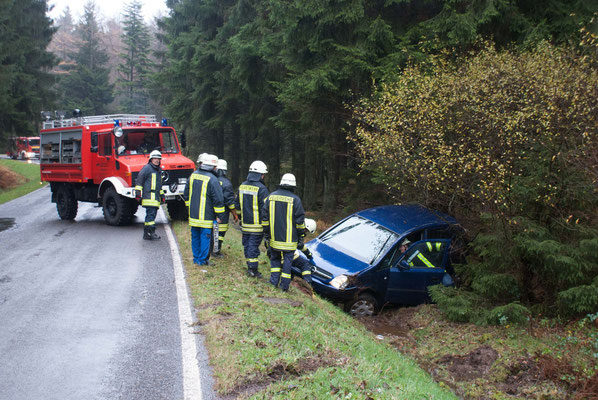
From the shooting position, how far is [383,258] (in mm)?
8883

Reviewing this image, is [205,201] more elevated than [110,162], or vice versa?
[110,162]

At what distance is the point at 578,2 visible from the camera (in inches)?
458

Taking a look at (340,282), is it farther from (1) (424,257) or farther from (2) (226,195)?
(2) (226,195)

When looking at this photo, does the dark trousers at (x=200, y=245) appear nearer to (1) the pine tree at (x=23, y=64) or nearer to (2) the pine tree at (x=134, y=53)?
(1) the pine tree at (x=23, y=64)

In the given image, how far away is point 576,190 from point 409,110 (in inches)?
132

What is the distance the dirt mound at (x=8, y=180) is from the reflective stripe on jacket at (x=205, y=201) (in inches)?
952

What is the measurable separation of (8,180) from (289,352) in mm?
30460

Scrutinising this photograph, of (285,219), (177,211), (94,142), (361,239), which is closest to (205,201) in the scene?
(285,219)

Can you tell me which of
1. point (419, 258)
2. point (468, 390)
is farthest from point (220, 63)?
point (468, 390)

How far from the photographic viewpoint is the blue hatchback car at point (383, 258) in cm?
864

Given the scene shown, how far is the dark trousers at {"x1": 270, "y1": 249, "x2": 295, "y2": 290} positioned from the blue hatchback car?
0.65 metres

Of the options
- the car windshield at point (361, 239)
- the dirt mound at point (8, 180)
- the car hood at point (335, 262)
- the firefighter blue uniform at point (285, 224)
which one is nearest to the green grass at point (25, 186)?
the dirt mound at point (8, 180)

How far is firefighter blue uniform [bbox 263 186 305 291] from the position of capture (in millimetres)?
7656

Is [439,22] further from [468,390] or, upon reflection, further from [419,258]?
[468,390]
